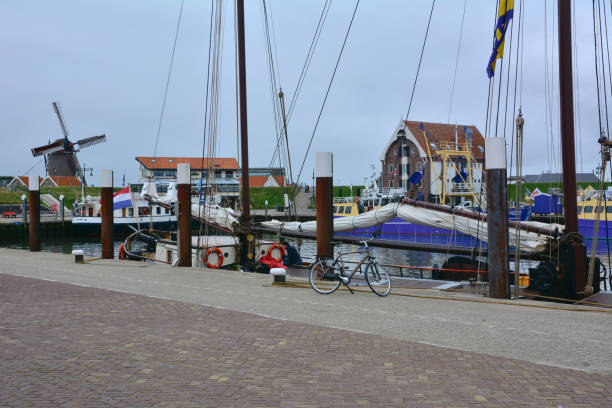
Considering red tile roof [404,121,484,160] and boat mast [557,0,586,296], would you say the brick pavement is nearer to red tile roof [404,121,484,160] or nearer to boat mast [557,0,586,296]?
boat mast [557,0,586,296]

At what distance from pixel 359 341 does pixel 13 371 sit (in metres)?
3.82

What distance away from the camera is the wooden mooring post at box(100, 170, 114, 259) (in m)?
18.3

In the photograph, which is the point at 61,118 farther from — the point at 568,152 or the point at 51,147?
the point at 568,152

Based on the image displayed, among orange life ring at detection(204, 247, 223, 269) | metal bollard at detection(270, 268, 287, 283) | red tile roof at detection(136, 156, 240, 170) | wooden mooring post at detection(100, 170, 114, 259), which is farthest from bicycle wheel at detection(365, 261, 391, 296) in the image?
red tile roof at detection(136, 156, 240, 170)

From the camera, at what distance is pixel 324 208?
12.1m

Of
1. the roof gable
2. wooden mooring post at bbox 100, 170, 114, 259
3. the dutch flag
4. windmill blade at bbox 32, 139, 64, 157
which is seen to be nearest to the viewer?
wooden mooring post at bbox 100, 170, 114, 259

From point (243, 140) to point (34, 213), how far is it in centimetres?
1082

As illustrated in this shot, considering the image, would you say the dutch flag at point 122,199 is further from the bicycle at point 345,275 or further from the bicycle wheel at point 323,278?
the bicycle at point 345,275

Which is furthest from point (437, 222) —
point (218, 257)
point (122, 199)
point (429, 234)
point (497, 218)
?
point (122, 199)

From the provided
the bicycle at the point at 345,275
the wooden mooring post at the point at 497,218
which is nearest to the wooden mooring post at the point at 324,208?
the bicycle at the point at 345,275

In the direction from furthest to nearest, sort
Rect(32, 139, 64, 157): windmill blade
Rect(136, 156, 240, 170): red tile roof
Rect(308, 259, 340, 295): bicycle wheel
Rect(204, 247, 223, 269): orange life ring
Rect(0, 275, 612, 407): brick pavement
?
Rect(136, 156, 240, 170): red tile roof → Rect(32, 139, 64, 157): windmill blade → Rect(204, 247, 223, 269): orange life ring → Rect(308, 259, 340, 295): bicycle wheel → Rect(0, 275, 612, 407): brick pavement

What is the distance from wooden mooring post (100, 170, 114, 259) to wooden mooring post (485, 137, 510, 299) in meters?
13.5

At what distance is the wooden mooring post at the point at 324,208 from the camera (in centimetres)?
1213

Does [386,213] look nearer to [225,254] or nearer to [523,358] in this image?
[225,254]
